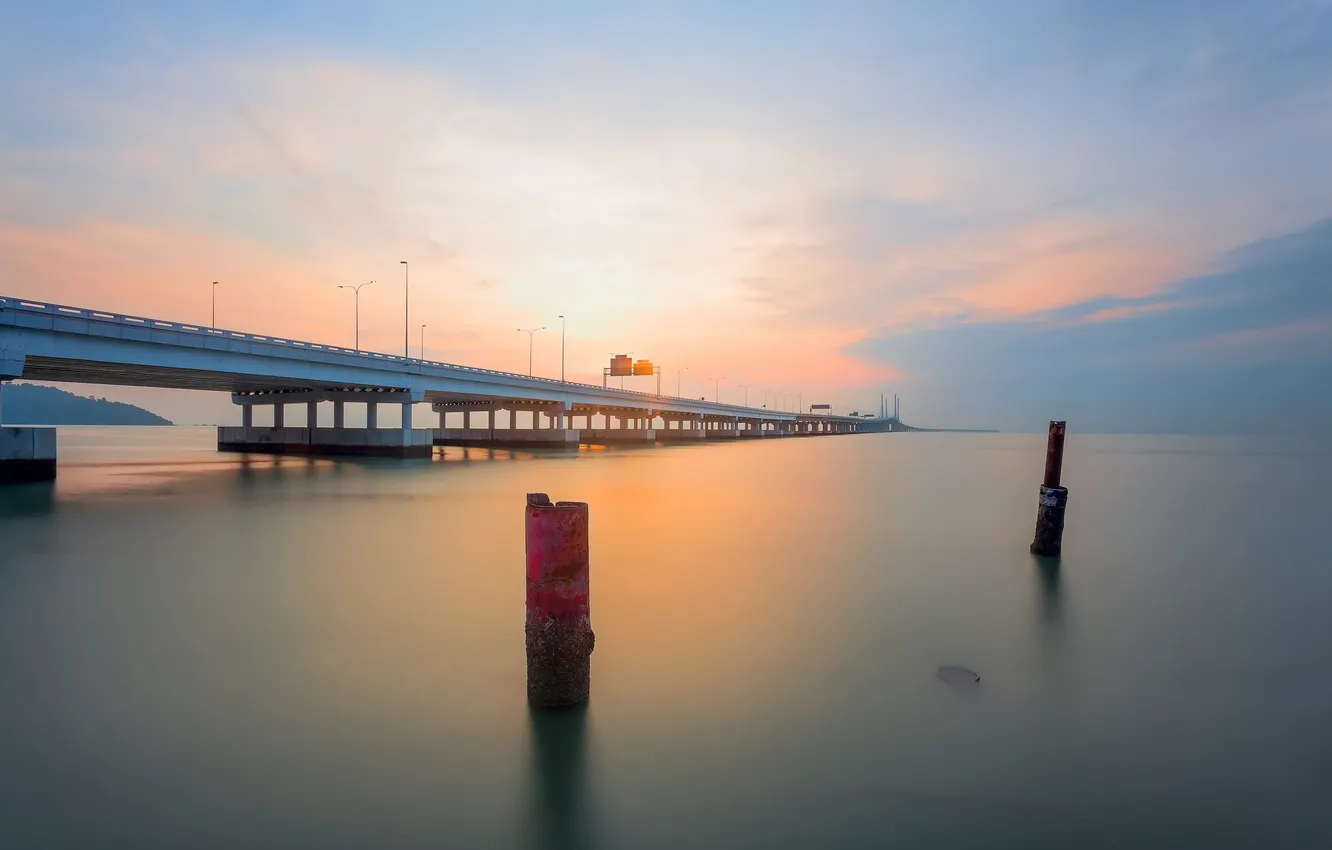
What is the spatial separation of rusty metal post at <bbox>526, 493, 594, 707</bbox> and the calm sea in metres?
0.37

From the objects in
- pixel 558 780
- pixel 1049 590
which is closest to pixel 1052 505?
pixel 1049 590

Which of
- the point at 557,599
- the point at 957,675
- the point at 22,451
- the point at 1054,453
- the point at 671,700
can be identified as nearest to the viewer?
the point at 557,599

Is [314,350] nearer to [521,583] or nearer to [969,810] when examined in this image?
[521,583]

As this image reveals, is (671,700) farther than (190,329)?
No

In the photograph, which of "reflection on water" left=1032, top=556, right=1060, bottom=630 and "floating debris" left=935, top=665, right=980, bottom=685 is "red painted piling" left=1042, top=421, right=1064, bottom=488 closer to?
"reflection on water" left=1032, top=556, right=1060, bottom=630

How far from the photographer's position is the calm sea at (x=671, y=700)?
457 centimetres

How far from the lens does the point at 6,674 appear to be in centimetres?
702

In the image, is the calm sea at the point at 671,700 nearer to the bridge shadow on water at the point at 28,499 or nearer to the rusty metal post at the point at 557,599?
the rusty metal post at the point at 557,599

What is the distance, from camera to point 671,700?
6527mm

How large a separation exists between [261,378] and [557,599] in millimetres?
46917

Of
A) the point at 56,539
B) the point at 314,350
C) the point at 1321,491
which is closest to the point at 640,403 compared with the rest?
the point at 314,350

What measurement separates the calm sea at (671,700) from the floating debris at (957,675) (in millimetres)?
120

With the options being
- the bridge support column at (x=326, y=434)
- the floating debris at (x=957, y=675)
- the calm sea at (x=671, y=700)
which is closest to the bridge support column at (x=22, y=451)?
the calm sea at (x=671, y=700)

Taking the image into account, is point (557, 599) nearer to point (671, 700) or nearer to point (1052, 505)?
point (671, 700)
